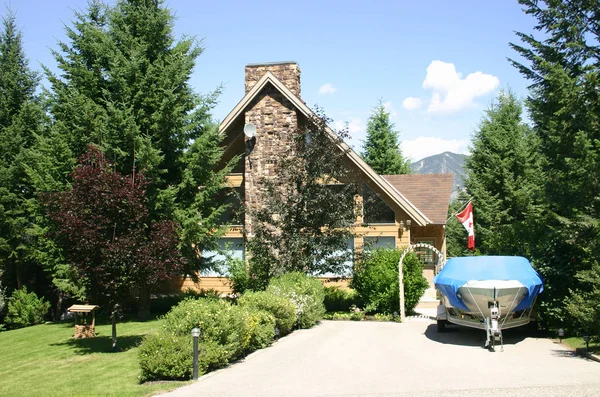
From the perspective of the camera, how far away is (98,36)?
22078mm

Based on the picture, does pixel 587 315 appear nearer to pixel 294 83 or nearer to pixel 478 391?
pixel 478 391

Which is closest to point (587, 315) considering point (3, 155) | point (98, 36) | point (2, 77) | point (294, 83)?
point (294, 83)

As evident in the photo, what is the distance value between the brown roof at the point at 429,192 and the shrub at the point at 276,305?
1209cm

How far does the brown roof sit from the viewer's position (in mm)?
27797

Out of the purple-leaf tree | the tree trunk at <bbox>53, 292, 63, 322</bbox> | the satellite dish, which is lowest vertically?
the tree trunk at <bbox>53, 292, 63, 322</bbox>

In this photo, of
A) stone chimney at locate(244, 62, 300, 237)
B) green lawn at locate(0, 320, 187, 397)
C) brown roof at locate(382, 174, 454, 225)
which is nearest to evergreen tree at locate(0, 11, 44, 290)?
green lawn at locate(0, 320, 187, 397)

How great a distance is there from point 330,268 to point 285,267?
183cm

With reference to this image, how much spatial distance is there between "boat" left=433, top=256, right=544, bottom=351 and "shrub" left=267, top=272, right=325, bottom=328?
4.73 meters

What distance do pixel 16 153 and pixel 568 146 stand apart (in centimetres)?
2263

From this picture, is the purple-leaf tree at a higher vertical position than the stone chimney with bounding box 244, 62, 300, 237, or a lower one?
lower

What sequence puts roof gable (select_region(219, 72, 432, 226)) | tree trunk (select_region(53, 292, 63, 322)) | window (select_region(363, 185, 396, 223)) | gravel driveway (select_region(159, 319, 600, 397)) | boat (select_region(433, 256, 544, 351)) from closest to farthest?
gravel driveway (select_region(159, 319, 600, 397)) → boat (select_region(433, 256, 544, 351)) → roof gable (select_region(219, 72, 432, 226)) → window (select_region(363, 185, 396, 223)) → tree trunk (select_region(53, 292, 63, 322))

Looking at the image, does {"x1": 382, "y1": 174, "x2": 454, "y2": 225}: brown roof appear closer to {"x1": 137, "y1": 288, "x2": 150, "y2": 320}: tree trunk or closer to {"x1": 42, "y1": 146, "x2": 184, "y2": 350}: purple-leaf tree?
{"x1": 137, "y1": 288, "x2": 150, "y2": 320}: tree trunk

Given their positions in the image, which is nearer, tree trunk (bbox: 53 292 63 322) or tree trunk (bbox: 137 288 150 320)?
tree trunk (bbox: 137 288 150 320)

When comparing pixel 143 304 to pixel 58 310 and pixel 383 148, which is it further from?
pixel 383 148
